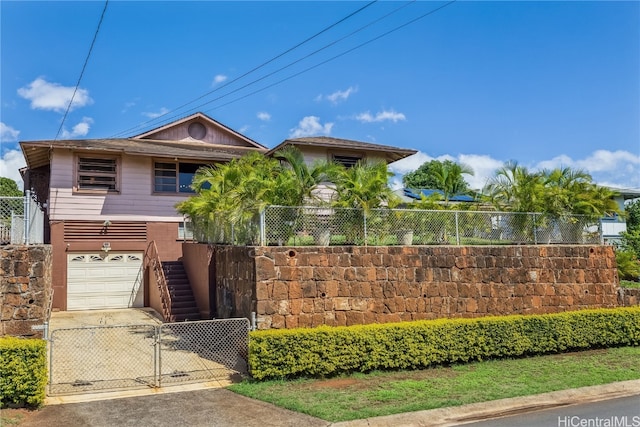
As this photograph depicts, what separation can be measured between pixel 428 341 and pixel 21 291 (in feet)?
25.4

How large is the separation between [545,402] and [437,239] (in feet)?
15.6

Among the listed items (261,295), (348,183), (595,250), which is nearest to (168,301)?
(261,295)

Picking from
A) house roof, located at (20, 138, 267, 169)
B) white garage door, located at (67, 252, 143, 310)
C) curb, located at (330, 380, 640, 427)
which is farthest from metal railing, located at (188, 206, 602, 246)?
house roof, located at (20, 138, 267, 169)

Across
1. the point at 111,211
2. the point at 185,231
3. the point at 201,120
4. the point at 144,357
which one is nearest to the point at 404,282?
the point at 144,357

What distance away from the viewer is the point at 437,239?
460 inches

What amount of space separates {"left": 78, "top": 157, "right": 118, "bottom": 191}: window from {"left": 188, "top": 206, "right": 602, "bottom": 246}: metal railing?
5.46 meters

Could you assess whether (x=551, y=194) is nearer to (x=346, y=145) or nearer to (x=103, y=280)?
(x=346, y=145)

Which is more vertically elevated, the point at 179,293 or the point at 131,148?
the point at 131,148

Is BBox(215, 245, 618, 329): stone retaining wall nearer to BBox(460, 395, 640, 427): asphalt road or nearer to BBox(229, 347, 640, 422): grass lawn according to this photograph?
BBox(229, 347, 640, 422): grass lawn

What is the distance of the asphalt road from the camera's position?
6.66m

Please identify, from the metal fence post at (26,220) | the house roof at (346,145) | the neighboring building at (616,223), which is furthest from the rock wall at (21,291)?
the neighboring building at (616,223)

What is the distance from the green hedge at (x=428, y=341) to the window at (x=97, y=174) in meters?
11.3

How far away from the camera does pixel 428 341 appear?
32.0 feet

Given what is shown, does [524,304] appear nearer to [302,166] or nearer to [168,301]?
[302,166]
